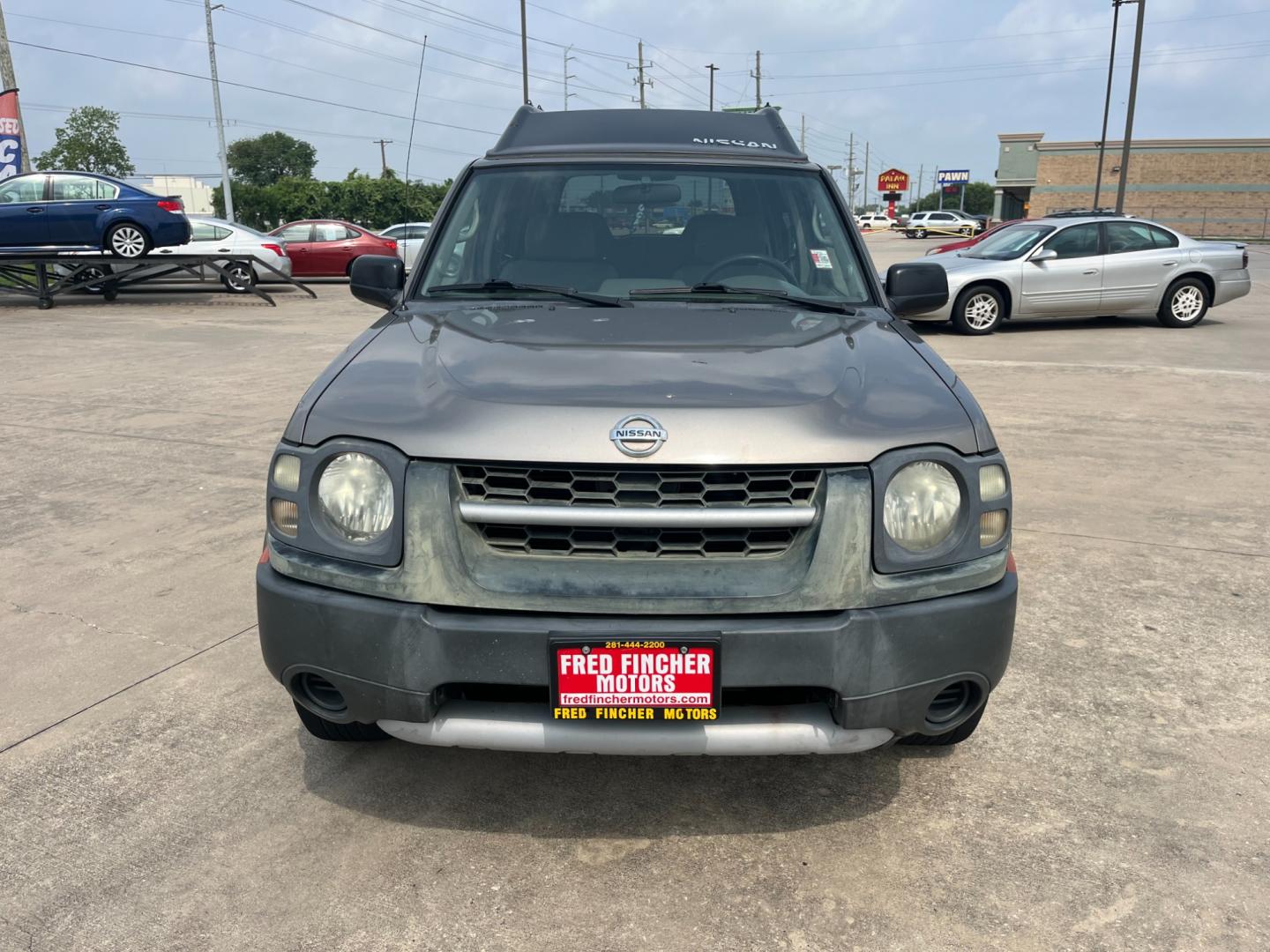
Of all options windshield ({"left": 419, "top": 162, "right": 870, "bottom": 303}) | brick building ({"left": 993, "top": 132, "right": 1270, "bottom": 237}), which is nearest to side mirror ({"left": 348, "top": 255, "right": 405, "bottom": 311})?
windshield ({"left": 419, "top": 162, "right": 870, "bottom": 303})

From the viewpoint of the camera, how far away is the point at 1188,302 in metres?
13.8

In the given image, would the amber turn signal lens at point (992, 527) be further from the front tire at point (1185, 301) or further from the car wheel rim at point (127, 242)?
the car wheel rim at point (127, 242)

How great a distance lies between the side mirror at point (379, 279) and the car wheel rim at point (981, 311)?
10.7 meters

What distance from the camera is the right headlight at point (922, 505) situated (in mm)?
2408

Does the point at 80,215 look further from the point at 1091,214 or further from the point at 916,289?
the point at 916,289

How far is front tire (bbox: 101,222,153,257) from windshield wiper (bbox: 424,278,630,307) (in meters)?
15.7

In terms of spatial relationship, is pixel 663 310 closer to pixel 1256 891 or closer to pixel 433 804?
pixel 433 804

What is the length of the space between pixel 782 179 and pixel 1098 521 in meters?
2.68

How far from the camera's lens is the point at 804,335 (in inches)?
116

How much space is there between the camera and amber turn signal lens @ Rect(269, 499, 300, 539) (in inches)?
98.5

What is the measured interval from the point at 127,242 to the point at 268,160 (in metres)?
114

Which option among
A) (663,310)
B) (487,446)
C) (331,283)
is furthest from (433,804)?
(331,283)

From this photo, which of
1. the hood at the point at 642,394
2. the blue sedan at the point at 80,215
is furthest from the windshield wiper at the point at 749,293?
the blue sedan at the point at 80,215

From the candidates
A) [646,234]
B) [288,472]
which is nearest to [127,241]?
[646,234]
